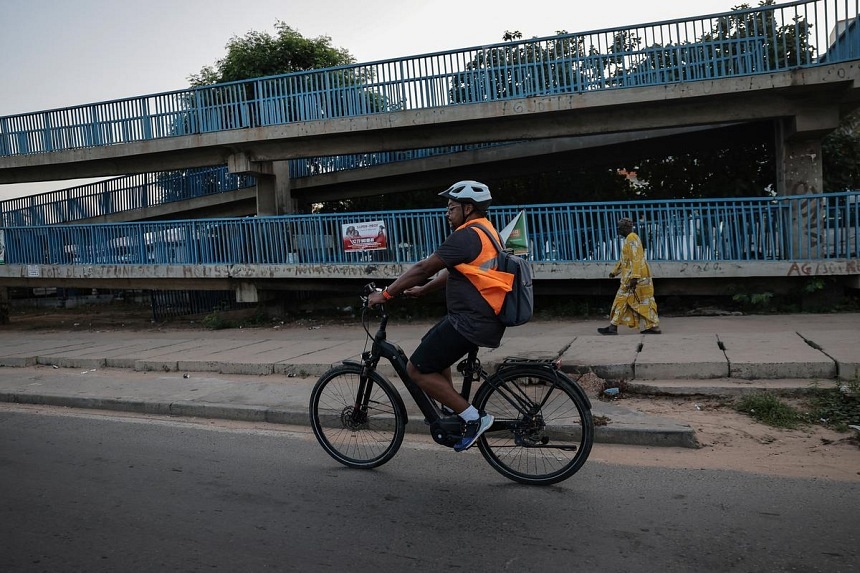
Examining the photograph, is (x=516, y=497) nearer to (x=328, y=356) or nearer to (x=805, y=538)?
(x=805, y=538)

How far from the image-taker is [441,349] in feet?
14.2

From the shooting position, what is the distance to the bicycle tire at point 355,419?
477 centimetres

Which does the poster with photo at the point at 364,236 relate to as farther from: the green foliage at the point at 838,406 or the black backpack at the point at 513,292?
the black backpack at the point at 513,292

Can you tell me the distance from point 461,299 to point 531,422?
35.7 inches

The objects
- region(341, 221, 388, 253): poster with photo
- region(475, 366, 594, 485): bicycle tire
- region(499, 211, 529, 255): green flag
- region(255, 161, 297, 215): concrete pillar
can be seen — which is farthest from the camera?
region(255, 161, 297, 215): concrete pillar

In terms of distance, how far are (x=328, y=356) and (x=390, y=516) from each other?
18.6ft

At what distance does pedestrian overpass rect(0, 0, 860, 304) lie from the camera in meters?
12.2

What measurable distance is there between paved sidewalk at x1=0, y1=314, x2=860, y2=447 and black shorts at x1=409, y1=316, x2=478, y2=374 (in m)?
1.73

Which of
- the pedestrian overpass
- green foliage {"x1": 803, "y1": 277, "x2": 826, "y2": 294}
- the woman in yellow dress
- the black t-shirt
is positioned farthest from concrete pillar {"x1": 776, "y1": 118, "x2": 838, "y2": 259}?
the black t-shirt

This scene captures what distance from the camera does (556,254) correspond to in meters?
13.1

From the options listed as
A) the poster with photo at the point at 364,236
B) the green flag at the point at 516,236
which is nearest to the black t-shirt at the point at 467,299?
the green flag at the point at 516,236

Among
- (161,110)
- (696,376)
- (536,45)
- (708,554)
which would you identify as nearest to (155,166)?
(161,110)

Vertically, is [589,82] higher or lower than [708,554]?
higher

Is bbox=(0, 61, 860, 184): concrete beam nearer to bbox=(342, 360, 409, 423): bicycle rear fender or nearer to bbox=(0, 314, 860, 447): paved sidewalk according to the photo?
bbox=(0, 314, 860, 447): paved sidewalk
